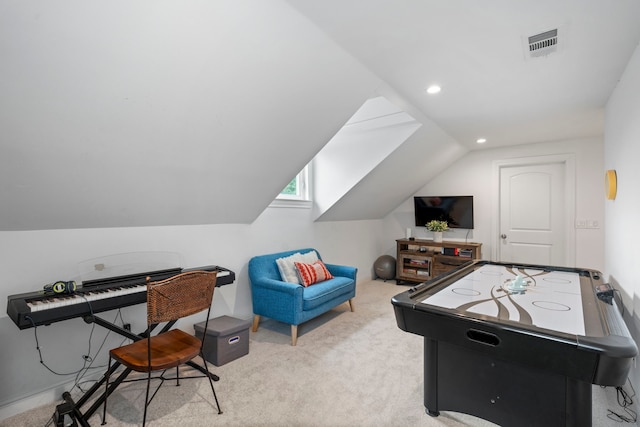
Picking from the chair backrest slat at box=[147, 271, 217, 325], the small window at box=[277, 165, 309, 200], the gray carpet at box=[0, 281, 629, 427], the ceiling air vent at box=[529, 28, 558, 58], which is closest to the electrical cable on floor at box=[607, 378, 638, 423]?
the gray carpet at box=[0, 281, 629, 427]

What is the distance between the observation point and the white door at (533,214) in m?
4.70

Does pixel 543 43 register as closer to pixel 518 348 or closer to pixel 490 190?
pixel 518 348

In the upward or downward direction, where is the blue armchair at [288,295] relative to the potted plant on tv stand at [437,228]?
downward

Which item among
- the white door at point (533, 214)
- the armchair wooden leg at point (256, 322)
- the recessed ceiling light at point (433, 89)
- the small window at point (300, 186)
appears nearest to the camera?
the recessed ceiling light at point (433, 89)

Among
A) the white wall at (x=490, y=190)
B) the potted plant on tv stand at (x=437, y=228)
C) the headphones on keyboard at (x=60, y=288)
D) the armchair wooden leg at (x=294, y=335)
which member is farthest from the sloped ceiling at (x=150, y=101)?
the white wall at (x=490, y=190)

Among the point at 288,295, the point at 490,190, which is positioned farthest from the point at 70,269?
the point at 490,190

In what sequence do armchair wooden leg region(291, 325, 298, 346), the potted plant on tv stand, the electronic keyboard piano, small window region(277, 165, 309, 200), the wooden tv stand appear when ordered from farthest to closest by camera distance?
the potted plant on tv stand → the wooden tv stand → small window region(277, 165, 309, 200) → armchair wooden leg region(291, 325, 298, 346) → the electronic keyboard piano

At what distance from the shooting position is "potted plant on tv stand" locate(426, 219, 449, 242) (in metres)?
5.23

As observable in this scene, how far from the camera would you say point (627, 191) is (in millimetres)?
2227

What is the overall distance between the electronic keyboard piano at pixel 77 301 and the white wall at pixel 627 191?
3.30 m

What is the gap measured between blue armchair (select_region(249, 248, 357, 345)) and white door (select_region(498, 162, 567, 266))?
309cm

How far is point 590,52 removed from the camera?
2158 mm

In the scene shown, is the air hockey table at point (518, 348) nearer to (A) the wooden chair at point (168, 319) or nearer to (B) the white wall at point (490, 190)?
(A) the wooden chair at point (168, 319)

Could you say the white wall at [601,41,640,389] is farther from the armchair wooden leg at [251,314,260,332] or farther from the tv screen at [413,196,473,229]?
the armchair wooden leg at [251,314,260,332]
